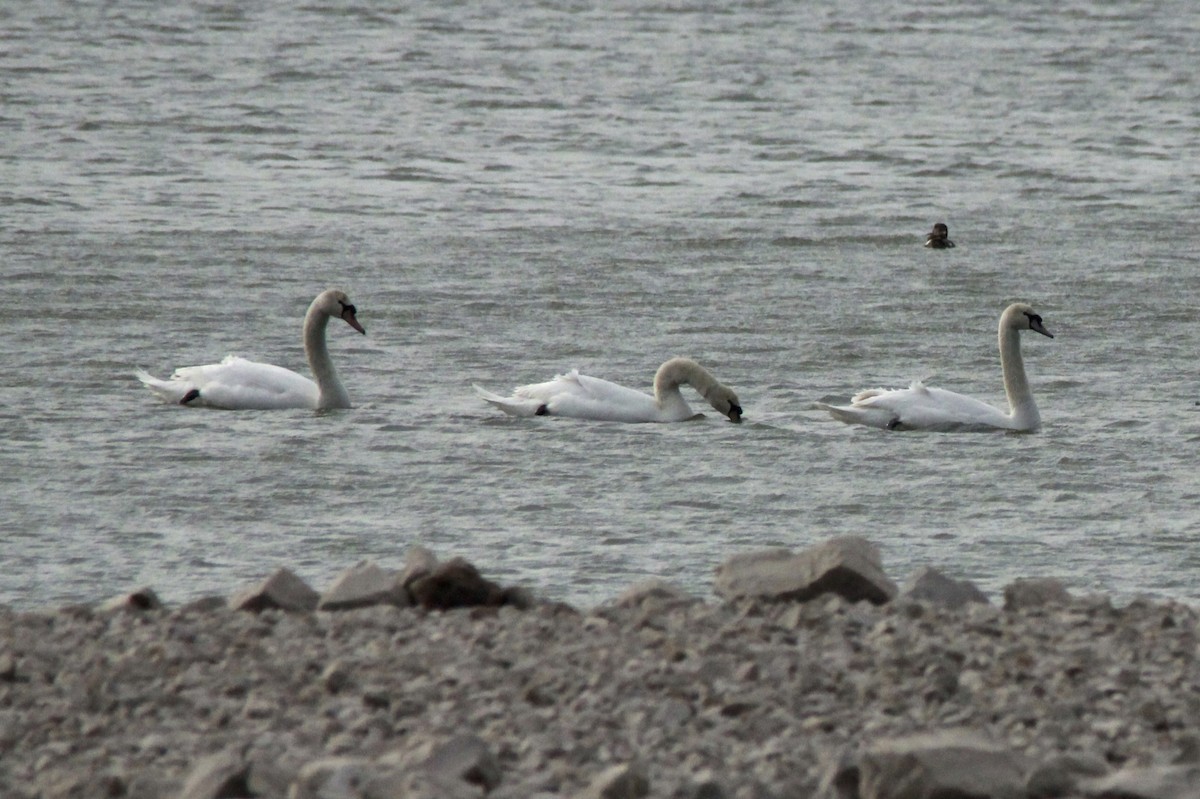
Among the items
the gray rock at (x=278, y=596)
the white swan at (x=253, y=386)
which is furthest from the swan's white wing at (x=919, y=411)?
the gray rock at (x=278, y=596)

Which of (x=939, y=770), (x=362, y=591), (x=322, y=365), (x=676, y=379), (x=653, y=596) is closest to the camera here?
(x=939, y=770)

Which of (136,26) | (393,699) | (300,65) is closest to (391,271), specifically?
(393,699)

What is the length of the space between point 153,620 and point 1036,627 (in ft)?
8.25

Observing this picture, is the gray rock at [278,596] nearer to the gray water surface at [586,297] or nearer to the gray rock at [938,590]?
the gray water surface at [586,297]

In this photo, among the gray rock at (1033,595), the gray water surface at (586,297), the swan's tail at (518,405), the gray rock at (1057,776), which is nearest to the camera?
the gray rock at (1057,776)

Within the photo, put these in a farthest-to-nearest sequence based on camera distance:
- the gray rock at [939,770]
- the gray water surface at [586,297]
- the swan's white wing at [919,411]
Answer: the swan's white wing at [919,411]
the gray water surface at [586,297]
the gray rock at [939,770]

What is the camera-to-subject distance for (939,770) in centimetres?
520

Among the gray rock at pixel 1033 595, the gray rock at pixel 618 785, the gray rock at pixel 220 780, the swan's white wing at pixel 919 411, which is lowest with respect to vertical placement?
the swan's white wing at pixel 919 411

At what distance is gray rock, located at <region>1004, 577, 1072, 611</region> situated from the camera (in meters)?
7.55

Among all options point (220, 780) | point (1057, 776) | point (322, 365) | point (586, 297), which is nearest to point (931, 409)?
point (322, 365)

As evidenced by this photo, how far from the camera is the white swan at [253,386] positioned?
43.8 feet

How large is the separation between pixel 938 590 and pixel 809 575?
1.40ft

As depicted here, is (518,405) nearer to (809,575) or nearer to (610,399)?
(610,399)

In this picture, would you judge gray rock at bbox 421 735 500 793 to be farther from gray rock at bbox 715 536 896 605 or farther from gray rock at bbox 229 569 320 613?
gray rock at bbox 715 536 896 605
